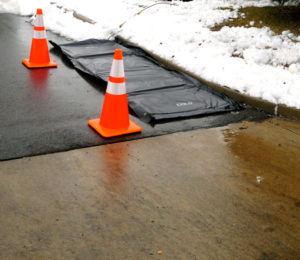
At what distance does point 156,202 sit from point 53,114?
7.11 ft

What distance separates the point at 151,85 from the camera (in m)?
5.98

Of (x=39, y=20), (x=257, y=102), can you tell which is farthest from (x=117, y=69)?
(x=39, y=20)

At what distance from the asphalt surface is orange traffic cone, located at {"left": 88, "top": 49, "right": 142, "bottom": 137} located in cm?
10

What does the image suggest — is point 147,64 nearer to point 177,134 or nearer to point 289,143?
point 177,134

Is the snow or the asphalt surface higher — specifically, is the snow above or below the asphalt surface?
above

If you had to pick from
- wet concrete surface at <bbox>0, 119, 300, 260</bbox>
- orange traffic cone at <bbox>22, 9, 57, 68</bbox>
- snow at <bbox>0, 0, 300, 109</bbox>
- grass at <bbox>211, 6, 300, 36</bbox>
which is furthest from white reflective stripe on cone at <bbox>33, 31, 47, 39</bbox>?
grass at <bbox>211, 6, 300, 36</bbox>

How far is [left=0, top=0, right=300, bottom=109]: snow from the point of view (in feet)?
19.3

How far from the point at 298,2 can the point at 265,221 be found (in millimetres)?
6388

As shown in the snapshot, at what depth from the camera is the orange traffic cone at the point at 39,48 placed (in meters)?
6.61

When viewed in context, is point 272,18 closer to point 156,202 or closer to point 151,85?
point 151,85

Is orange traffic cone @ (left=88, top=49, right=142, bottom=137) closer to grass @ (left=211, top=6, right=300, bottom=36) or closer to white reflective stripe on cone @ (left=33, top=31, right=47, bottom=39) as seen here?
white reflective stripe on cone @ (left=33, top=31, right=47, bottom=39)

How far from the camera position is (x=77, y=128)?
178 inches

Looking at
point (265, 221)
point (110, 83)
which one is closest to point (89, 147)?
point (110, 83)

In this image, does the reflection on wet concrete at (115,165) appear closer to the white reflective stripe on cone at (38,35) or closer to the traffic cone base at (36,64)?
the traffic cone base at (36,64)
